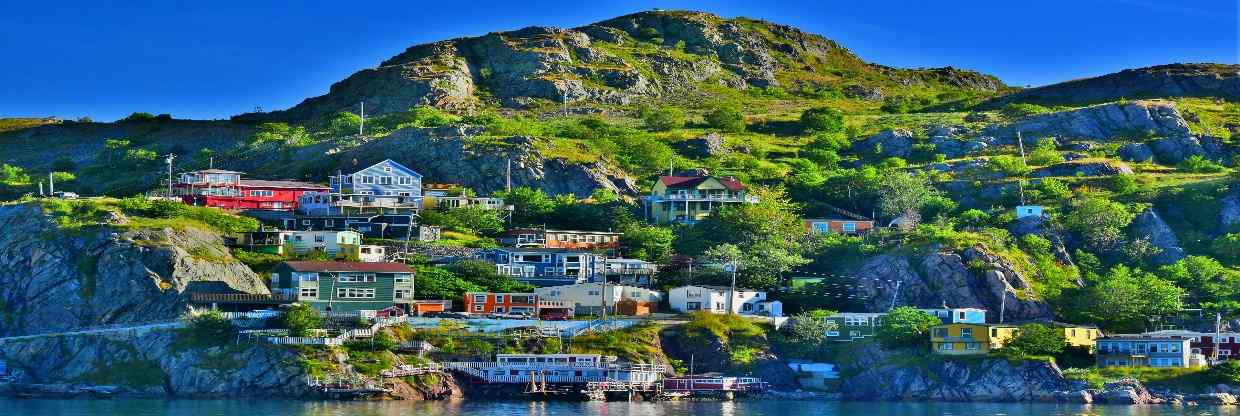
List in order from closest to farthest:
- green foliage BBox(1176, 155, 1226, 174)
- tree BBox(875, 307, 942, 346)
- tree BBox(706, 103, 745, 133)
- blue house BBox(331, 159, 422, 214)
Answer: tree BBox(875, 307, 942, 346)
blue house BBox(331, 159, 422, 214)
green foliage BBox(1176, 155, 1226, 174)
tree BBox(706, 103, 745, 133)

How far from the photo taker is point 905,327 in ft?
344

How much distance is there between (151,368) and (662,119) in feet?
284

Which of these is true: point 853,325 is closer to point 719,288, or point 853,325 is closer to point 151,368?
point 719,288

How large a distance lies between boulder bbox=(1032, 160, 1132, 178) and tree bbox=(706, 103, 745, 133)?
124 feet

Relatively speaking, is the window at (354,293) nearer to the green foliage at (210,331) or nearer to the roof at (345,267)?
the roof at (345,267)

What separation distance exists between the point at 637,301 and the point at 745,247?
1386 centimetres

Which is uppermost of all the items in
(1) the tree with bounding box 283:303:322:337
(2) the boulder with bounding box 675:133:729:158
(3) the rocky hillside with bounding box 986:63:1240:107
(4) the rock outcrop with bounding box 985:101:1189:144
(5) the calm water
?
(3) the rocky hillside with bounding box 986:63:1240:107

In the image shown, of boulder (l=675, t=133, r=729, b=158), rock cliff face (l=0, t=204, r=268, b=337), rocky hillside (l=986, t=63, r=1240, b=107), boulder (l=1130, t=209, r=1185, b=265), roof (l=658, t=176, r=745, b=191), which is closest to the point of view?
rock cliff face (l=0, t=204, r=268, b=337)

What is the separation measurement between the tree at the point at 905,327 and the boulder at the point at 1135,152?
5610cm

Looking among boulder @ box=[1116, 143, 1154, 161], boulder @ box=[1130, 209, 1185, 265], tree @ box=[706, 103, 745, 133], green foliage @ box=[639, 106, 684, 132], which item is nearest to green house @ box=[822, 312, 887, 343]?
boulder @ box=[1130, 209, 1185, 265]

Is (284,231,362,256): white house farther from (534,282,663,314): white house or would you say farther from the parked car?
(534,282,663,314): white house

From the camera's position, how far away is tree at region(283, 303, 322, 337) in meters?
97.8

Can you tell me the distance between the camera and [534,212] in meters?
134

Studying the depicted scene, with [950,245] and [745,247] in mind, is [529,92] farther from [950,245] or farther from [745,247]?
[950,245]
